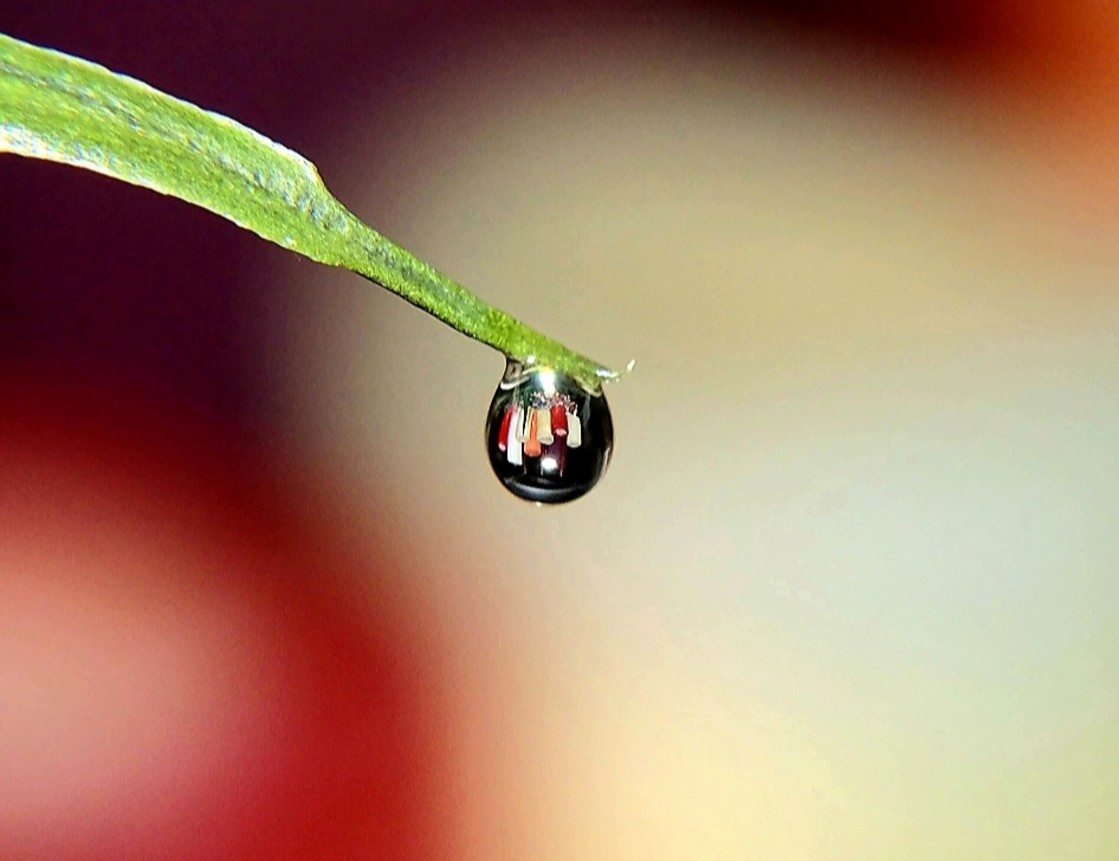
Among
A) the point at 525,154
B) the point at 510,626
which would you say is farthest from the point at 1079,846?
the point at 525,154

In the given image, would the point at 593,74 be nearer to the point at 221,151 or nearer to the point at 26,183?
the point at 26,183

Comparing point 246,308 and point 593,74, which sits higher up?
point 593,74

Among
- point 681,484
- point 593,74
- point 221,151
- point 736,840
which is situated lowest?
point 221,151

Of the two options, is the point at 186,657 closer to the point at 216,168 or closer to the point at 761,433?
the point at 761,433

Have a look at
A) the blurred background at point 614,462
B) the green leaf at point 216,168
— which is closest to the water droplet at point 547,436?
the green leaf at point 216,168

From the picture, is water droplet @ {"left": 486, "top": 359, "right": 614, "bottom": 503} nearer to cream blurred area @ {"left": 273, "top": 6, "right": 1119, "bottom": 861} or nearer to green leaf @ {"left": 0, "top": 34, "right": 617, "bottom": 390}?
green leaf @ {"left": 0, "top": 34, "right": 617, "bottom": 390}

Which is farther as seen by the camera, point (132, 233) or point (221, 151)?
point (132, 233)

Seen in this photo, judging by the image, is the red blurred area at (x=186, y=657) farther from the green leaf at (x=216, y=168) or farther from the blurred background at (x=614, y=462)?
the green leaf at (x=216, y=168)
